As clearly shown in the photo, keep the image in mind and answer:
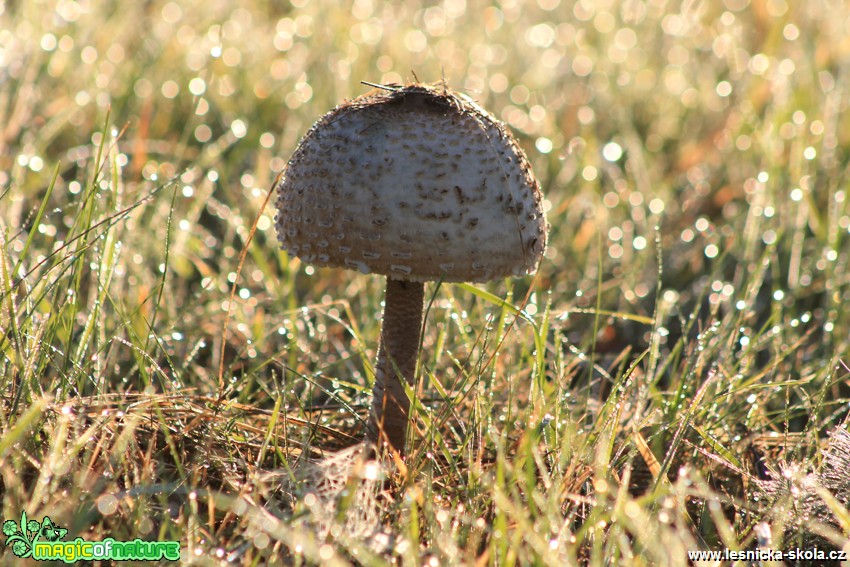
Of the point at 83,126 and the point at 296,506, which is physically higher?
the point at 83,126

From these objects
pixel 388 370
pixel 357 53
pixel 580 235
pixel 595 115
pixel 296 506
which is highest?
pixel 357 53

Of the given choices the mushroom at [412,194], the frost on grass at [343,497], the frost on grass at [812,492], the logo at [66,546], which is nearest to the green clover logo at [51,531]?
the logo at [66,546]

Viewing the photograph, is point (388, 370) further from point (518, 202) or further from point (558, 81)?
point (558, 81)

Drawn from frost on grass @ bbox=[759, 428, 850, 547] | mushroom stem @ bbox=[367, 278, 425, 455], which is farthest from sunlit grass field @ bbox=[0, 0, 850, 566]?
mushroom stem @ bbox=[367, 278, 425, 455]

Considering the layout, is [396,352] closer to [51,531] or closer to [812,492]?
[51,531]

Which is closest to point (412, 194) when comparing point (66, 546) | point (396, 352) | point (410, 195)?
point (410, 195)

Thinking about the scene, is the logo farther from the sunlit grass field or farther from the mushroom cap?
the mushroom cap

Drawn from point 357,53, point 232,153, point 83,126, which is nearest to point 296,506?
point 232,153
